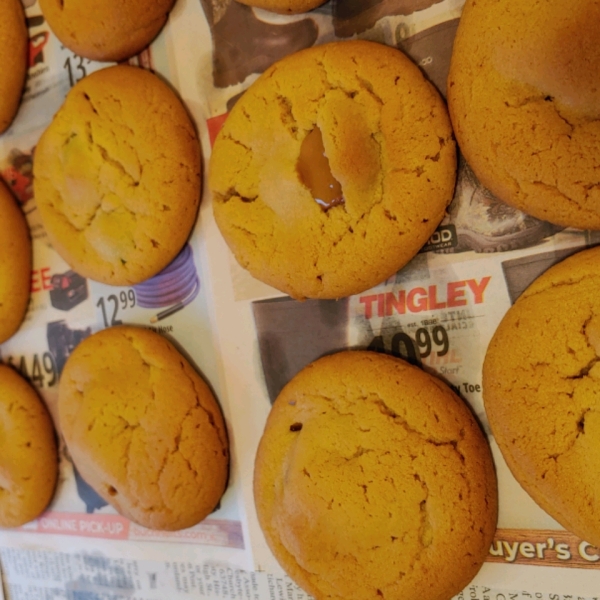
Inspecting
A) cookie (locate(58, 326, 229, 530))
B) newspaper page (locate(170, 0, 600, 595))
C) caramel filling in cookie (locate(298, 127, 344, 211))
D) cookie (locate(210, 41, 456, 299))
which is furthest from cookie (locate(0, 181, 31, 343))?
caramel filling in cookie (locate(298, 127, 344, 211))

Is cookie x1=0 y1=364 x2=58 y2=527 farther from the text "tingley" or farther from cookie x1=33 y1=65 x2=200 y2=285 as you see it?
the text "tingley"

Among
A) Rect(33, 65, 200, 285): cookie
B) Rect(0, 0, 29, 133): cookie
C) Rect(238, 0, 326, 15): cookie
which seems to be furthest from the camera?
Rect(0, 0, 29, 133): cookie

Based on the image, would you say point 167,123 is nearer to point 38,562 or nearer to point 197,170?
point 197,170

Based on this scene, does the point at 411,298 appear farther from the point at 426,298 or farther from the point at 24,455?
the point at 24,455

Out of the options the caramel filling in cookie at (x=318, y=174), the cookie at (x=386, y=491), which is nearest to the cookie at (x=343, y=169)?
the caramel filling in cookie at (x=318, y=174)

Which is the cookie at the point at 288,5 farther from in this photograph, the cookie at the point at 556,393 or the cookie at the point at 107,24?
the cookie at the point at 556,393

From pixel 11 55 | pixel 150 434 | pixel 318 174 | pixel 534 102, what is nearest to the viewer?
pixel 534 102

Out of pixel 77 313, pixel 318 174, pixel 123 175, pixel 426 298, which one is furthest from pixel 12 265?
pixel 426 298
